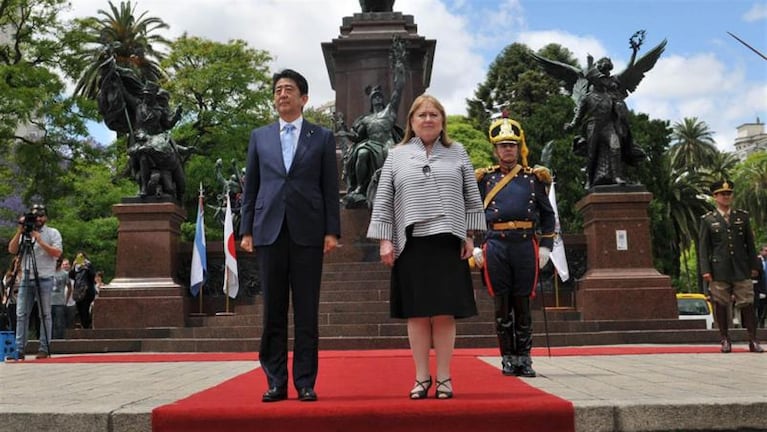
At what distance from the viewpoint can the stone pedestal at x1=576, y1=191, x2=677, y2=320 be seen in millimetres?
14062

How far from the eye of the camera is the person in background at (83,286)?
54.5 feet

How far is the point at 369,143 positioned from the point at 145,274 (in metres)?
5.36

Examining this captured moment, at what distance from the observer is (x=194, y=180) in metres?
36.2

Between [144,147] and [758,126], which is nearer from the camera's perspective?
[144,147]

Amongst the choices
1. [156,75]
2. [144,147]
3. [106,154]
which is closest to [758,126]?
[156,75]

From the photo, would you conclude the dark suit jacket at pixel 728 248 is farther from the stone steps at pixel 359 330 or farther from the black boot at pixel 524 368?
the black boot at pixel 524 368

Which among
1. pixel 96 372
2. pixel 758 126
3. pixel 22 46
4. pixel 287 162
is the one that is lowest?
pixel 96 372

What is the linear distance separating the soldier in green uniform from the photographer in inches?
350

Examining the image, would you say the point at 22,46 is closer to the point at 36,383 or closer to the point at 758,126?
the point at 36,383

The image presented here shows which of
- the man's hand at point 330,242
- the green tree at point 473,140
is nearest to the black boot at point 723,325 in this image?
the man's hand at point 330,242

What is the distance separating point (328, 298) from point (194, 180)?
23.4m

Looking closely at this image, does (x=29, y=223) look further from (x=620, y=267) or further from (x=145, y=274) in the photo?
(x=620, y=267)

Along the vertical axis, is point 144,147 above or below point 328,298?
above

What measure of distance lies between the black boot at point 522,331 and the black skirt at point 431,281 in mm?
1517
